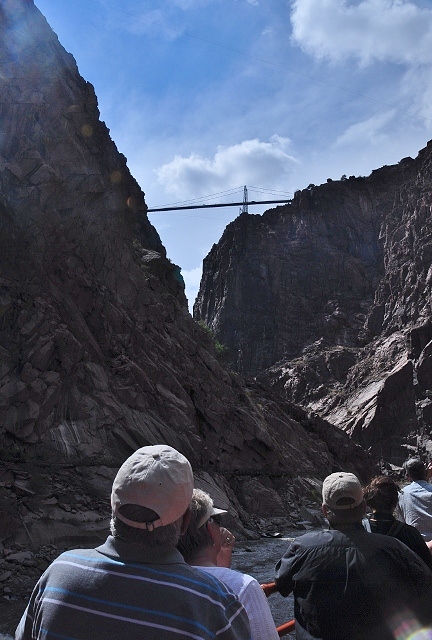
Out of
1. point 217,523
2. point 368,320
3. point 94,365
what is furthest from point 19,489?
point 368,320

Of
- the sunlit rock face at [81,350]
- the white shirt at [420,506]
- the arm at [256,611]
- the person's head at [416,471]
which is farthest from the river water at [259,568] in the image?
the arm at [256,611]

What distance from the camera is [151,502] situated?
2016mm

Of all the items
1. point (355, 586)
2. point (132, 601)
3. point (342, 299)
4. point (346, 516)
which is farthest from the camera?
point (342, 299)

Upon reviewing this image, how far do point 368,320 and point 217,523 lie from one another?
257 ft

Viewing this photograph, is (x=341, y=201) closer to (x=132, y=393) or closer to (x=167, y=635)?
(x=132, y=393)

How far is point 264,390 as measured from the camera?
121 ft

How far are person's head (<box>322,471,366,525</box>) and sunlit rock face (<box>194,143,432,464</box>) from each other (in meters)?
58.2

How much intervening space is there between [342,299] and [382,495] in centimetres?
8292

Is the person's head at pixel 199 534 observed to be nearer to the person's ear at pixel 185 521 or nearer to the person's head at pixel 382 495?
the person's ear at pixel 185 521

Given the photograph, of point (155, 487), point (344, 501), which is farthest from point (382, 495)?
point (155, 487)

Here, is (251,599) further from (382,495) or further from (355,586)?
(382,495)

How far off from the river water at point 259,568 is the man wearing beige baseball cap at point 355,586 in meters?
7.06

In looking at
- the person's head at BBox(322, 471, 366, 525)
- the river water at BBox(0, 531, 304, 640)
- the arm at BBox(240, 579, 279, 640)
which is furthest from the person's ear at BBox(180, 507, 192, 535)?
the river water at BBox(0, 531, 304, 640)

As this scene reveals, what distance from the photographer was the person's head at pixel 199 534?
8.00ft
